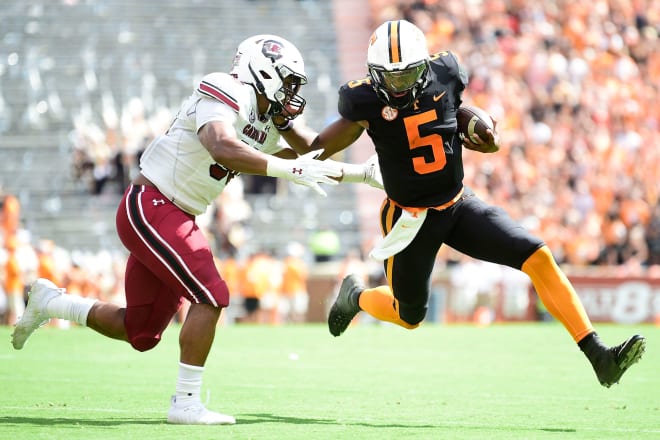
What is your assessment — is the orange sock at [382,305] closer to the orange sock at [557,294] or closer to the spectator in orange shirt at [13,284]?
the orange sock at [557,294]

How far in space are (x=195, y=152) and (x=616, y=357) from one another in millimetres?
2452

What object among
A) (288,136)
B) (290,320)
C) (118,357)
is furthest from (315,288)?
(288,136)

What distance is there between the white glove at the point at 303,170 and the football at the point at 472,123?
96 centimetres

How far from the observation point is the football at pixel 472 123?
246 inches

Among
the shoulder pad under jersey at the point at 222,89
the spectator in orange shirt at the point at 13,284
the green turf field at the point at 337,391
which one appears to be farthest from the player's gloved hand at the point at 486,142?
the spectator in orange shirt at the point at 13,284

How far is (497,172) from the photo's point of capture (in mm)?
19656

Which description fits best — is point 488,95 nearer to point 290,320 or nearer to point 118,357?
point 290,320

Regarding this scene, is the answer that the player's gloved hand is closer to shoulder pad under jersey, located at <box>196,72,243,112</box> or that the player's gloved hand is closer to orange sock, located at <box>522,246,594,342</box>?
orange sock, located at <box>522,246,594,342</box>

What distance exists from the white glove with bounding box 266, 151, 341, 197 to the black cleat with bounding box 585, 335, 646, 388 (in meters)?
1.66

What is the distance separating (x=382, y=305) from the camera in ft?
23.7

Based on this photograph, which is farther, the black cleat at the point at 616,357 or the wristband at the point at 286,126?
the wristband at the point at 286,126

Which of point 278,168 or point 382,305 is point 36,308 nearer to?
point 278,168

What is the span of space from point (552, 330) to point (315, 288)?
410 cm

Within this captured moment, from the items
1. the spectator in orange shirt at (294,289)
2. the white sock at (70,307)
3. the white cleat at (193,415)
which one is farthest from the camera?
the spectator in orange shirt at (294,289)
